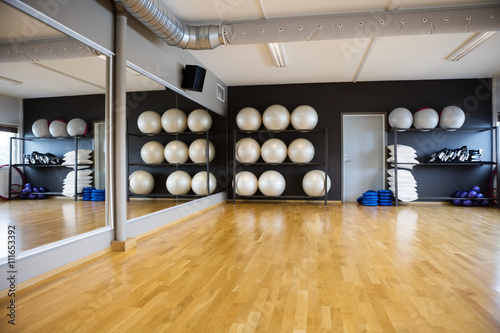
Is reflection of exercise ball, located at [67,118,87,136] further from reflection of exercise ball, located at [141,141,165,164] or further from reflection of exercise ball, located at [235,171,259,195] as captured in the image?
reflection of exercise ball, located at [235,171,259,195]

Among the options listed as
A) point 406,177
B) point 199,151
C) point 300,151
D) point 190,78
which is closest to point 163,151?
point 190,78

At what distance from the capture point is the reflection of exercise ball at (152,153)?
4.67 meters

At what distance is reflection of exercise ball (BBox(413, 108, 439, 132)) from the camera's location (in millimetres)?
7156

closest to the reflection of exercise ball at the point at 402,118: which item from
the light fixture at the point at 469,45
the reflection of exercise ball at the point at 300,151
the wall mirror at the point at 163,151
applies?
the light fixture at the point at 469,45

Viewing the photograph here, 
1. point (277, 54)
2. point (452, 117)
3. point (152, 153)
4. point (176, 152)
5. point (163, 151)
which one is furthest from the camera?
point (452, 117)

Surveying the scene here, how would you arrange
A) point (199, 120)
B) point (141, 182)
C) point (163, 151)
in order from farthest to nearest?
point (199, 120) < point (163, 151) < point (141, 182)

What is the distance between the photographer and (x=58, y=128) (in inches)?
122

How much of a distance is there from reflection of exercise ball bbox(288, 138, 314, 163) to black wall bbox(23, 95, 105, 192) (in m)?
4.43

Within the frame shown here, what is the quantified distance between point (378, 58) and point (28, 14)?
209 inches

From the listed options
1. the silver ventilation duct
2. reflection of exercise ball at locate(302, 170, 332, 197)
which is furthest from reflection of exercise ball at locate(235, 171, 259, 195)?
the silver ventilation duct

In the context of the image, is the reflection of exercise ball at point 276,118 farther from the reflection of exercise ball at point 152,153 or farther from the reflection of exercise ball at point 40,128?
the reflection of exercise ball at point 40,128

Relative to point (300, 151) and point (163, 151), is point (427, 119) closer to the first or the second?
point (300, 151)

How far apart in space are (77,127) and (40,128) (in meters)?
0.45

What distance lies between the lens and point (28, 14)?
2475 millimetres
